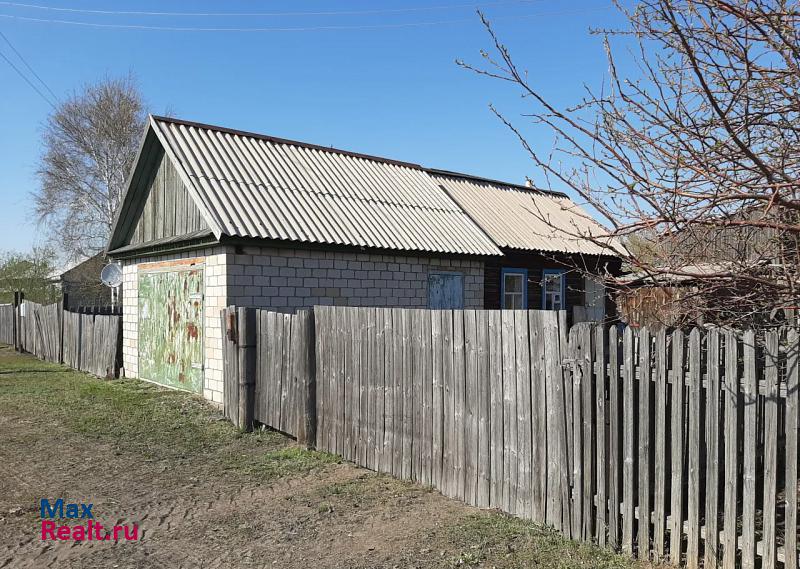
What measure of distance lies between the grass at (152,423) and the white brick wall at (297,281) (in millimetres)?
934

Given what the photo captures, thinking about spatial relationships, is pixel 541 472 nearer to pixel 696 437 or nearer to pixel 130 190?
pixel 696 437

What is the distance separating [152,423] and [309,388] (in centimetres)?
321

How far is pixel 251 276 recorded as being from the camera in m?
10.6

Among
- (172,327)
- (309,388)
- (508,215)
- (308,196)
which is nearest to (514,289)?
(508,215)

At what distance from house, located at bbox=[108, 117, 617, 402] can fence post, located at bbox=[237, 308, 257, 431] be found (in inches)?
69.2

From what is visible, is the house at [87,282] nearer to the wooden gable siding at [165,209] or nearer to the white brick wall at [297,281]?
the wooden gable siding at [165,209]

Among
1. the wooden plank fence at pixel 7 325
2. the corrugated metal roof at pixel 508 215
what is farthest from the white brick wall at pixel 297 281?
the wooden plank fence at pixel 7 325

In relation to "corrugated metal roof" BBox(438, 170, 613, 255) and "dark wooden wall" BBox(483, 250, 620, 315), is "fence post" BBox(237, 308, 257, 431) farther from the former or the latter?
"corrugated metal roof" BBox(438, 170, 613, 255)

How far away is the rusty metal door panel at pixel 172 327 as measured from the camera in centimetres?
1145

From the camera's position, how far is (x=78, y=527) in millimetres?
5227

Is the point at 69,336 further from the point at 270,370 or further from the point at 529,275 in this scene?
the point at 529,275

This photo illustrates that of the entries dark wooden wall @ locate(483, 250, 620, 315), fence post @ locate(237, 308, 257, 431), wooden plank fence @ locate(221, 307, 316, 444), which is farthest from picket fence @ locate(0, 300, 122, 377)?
dark wooden wall @ locate(483, 250, 620, 315)

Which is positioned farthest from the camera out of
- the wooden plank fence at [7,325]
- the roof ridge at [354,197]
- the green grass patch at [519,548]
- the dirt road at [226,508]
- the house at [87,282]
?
the house at [87,282]

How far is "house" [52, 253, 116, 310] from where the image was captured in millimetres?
38500
